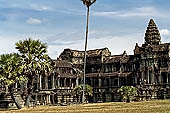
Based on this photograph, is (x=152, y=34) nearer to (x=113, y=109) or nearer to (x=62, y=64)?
(x=62, y=64)

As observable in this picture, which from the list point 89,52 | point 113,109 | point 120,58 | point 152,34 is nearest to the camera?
point 113,109

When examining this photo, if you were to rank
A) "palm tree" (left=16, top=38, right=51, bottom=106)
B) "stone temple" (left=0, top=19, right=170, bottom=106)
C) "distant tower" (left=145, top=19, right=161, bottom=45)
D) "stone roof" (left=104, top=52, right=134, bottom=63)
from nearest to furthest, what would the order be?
"palm tree" (left=16, top=38, right=51, bottom=106), "stone temple" (left=0, top=19, right=170, bottom=106), "stone roof" (left=104, top=52, right=134, bottom=63), "distant tower" (left=145, top=19, right=161, bottom=45)

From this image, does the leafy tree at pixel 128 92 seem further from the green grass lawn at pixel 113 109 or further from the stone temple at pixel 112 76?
the green grass lawn at pixel 113 109

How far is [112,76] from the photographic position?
108562mm

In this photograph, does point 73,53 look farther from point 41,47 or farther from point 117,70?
point 41,47

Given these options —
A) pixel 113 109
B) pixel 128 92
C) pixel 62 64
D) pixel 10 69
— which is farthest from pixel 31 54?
pixel 62 64

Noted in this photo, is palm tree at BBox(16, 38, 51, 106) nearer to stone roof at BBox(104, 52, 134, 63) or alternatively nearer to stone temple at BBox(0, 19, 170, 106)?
stone temple at BBox(0, 19, 170, 106)

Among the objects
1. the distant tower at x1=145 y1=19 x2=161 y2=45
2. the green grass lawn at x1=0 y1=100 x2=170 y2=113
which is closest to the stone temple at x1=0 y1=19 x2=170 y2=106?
the distant tower at x1=145 y1=19 x2=161 y2=45

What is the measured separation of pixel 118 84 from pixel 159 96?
14.7m

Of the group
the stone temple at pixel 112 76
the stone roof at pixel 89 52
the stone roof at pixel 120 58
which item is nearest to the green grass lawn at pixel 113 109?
the stone temple at pixel 112 76

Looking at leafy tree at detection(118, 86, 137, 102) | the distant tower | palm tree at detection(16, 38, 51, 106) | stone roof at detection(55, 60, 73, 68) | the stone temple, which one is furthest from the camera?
the distant tower

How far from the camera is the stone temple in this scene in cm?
9850

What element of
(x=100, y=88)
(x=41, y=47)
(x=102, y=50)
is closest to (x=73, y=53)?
(x=102, y=50)

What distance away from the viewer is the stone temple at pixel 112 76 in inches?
3878
